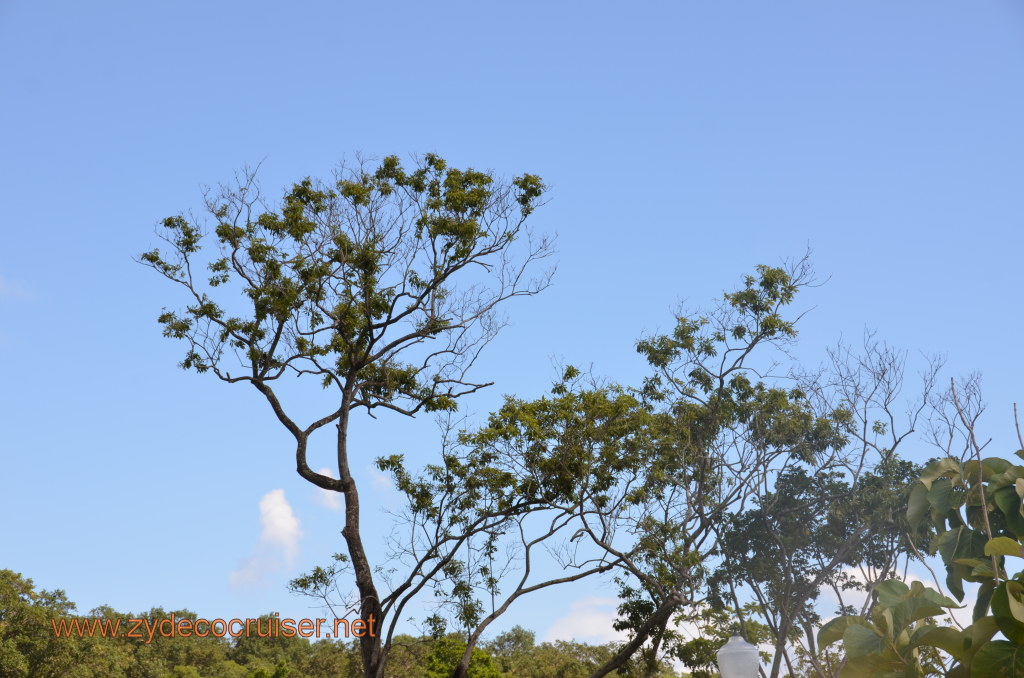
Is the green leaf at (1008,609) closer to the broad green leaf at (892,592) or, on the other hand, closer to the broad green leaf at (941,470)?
the broad green leaf at (892,592)

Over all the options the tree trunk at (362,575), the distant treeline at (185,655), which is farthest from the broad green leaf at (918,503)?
the distant treeline at (185,655)

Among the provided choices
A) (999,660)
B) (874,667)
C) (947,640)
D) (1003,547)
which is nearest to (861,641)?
(874,667)

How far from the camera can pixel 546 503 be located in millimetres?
11523

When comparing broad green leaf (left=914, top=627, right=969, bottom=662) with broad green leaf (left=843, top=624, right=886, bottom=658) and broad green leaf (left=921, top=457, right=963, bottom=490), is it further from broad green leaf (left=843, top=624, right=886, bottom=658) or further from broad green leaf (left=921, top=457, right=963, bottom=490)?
broad green leaf (left=921, top=457, right=963, bottom=490)

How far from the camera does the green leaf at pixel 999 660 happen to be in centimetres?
255

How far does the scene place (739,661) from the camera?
5.12m

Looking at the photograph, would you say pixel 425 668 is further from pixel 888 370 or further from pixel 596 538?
pixel 888 370

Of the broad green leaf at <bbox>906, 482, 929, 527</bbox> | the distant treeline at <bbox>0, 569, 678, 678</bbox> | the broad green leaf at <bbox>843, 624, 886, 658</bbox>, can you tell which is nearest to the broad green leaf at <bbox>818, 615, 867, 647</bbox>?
the broad green leaf at <bbox>843, 624, 886, 658</bbox>

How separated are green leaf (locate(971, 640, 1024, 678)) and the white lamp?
2.64m

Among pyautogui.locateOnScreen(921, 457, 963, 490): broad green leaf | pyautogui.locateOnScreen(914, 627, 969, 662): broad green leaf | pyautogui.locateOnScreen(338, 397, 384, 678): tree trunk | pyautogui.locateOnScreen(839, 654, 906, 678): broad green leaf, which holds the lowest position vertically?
pyautogui.locateOnScreen(839, 654, 906, 678): broad green leaf

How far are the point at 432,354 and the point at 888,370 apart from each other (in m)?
7.61

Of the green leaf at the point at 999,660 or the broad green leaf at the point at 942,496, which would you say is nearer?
the green leaf at the point at 999,660

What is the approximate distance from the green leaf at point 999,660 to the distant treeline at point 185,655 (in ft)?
32.8

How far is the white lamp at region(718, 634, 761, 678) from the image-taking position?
16.8 ft
